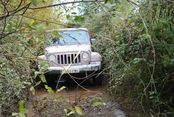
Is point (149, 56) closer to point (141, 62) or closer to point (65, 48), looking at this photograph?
point (141, 62)

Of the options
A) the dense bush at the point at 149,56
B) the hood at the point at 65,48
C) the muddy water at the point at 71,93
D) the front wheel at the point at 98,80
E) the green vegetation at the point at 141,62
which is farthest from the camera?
the front wheel at the point at 98,80

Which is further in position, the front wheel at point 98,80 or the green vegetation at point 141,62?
the front wheel at point 98,80

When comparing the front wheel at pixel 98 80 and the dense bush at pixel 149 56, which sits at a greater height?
the dense bush at pixel 149 56

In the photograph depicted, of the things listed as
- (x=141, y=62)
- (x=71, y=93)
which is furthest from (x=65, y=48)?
(x=141, y=62)

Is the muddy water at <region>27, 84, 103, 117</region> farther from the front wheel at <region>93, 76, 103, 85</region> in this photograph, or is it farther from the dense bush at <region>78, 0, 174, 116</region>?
the dense bush at <region>78, 0, 174, 116</region>

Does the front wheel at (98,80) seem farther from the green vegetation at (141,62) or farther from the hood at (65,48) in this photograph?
the green vegetation at (141,62)

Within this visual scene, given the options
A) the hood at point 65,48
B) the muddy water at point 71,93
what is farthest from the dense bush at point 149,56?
the hood at point 65,48

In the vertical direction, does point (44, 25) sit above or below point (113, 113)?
above

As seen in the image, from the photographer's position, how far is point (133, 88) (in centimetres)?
753

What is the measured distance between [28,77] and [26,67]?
217mm

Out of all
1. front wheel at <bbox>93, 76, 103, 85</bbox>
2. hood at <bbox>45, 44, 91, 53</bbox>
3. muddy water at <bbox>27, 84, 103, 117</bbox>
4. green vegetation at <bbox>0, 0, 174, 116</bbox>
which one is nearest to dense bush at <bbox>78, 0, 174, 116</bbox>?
green vegetation at <bbox>0, 0, 174, 116</bbox>

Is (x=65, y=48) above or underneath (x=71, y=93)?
above

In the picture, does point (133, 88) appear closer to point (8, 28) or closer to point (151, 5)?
point (151, 5)

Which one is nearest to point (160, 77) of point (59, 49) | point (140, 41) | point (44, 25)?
point (140, 41)
